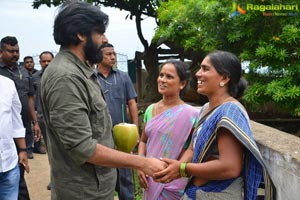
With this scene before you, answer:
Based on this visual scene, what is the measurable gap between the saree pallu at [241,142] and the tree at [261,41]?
7.15 ft

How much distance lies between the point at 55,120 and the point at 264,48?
118 inches

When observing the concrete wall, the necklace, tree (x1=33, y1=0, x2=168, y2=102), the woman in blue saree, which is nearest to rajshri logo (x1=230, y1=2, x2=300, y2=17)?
the necklace

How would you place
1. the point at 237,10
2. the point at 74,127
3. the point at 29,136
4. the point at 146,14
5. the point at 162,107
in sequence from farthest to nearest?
the point at 146,14 → the point at 29,136 → the point at 237,10 → the point at 162,107 → the point at 74,127

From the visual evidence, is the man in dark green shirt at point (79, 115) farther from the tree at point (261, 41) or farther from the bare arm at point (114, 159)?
the tree at point (261, 41)

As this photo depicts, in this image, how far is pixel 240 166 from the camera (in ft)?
5.48

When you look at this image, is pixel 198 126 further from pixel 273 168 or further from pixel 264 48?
pixel 264 48

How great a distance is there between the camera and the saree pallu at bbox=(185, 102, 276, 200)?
1.63m

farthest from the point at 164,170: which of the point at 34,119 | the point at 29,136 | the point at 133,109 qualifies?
the point at 29,136

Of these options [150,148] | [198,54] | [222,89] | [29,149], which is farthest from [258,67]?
[29,149]

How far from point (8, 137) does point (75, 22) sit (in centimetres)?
128

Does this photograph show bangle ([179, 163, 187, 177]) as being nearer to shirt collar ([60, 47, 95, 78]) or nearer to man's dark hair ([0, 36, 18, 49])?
shirt collar ([60, 47, 95, 78])

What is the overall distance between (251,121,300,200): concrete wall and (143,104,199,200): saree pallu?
495mm

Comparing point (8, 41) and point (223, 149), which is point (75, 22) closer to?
point (223, 149)

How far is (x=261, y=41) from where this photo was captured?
401cm
